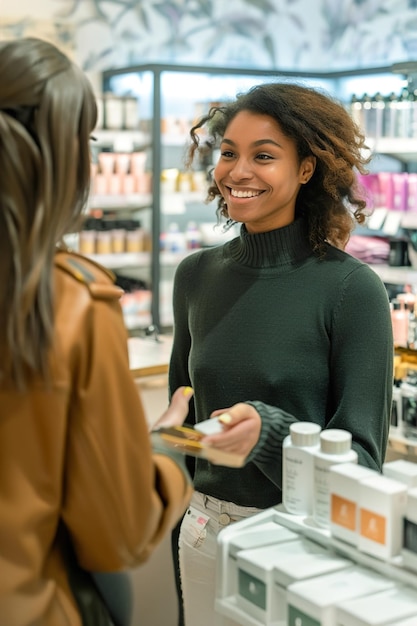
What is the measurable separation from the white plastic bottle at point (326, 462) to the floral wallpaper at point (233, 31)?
157 inches

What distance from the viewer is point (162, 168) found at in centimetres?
538

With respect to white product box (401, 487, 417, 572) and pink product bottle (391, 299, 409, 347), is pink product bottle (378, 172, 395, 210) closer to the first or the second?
pink product bottle (391, 299, 409, 347)

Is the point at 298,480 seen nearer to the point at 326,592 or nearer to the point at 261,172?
the point at 326,592

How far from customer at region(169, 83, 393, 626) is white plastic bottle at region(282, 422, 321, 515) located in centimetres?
15

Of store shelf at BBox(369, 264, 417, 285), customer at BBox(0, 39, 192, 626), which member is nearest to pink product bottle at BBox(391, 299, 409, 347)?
store shelf at BBox(369, 264, 417, 285)

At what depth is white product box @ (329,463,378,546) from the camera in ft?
4.91

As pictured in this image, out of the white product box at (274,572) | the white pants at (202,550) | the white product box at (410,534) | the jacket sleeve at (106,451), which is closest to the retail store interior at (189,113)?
the white pants at (202,550)

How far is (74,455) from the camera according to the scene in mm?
1174

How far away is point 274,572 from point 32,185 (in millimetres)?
781

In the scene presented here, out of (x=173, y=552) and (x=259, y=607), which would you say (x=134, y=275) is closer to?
(x=173, y=552)

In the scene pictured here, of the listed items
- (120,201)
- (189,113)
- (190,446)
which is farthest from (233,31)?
(190,446)

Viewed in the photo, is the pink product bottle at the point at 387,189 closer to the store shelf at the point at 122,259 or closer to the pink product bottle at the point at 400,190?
the pink product bottle at the point at 400,190

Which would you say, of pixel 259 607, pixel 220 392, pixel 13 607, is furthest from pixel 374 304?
pixel 13 607

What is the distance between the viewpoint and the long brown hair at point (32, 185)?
3.63ft
